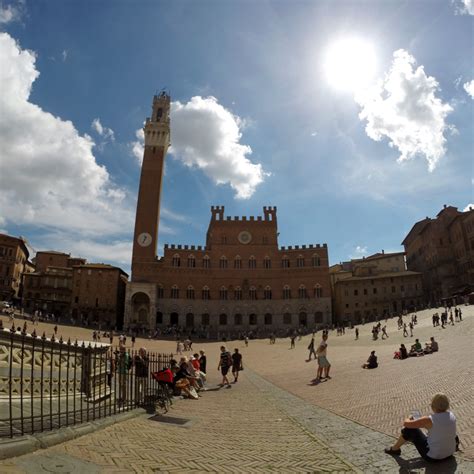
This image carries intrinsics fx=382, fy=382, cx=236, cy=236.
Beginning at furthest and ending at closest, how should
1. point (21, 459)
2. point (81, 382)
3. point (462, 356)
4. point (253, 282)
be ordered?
point (253, 282) → point (462, 356) → point (81, 382) → point (21, 459)

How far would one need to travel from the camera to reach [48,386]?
25.3 ft

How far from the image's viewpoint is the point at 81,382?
845cm

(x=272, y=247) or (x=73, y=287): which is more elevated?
(x=272, y=247)

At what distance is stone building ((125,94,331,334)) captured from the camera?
54.4 meters

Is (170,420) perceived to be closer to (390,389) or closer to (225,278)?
(390,389)

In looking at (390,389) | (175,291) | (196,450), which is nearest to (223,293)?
(175,291)

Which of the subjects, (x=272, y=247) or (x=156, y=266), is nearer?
(x=156, y=266)

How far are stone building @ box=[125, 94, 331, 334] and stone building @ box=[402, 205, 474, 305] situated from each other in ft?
52.3

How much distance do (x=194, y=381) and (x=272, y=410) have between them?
12.4 feet

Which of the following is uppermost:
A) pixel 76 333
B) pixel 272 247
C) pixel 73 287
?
pixel 272 247

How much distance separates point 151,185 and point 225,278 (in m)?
18.6

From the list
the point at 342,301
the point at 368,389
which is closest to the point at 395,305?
the point at 342,301

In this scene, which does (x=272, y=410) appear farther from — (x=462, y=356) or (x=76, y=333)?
(x=76, y=333)

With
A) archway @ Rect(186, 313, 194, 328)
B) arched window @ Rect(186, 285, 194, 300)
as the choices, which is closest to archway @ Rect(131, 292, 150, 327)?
archway @ Rect(186, 313, 194, 328)
